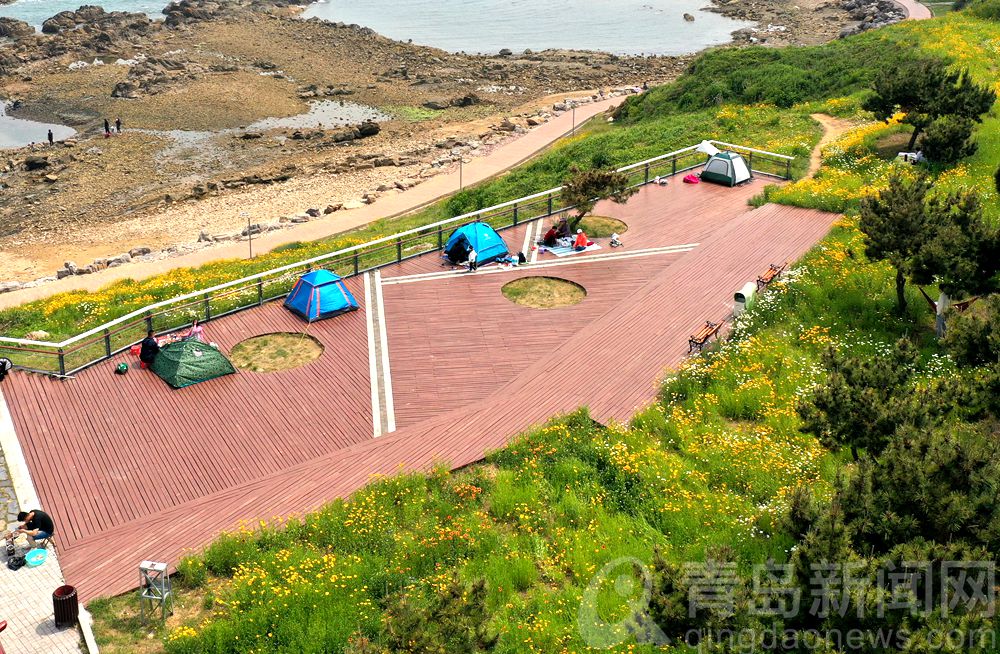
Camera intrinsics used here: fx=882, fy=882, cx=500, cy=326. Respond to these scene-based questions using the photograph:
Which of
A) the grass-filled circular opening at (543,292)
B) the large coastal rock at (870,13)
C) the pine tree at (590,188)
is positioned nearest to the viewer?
the grass-filled circular opening at (543,292)

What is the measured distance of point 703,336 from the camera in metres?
18.6

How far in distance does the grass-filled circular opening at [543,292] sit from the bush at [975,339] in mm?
9376

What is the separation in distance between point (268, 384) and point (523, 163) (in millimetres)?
28959

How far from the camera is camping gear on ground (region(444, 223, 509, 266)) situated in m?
23.2

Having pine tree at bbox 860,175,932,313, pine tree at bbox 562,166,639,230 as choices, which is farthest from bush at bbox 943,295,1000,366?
pine tree at bbox 562,166,639,230

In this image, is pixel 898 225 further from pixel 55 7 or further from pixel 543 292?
pixel 55 7

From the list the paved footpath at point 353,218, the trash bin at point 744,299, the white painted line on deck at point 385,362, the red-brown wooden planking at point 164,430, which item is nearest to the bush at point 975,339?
the trash bin at point 744,299

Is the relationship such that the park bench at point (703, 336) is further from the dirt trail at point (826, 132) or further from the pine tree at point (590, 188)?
the dirt trail at point (826, 132)

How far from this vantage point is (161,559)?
514 inches

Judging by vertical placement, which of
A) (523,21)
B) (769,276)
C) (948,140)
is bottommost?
(769,276)

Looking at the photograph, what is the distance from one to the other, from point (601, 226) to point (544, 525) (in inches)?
543

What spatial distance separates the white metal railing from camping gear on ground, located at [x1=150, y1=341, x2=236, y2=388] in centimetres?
120

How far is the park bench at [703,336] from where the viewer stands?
18.5m

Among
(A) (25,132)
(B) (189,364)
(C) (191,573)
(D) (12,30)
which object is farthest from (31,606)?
(D) (12,30)
